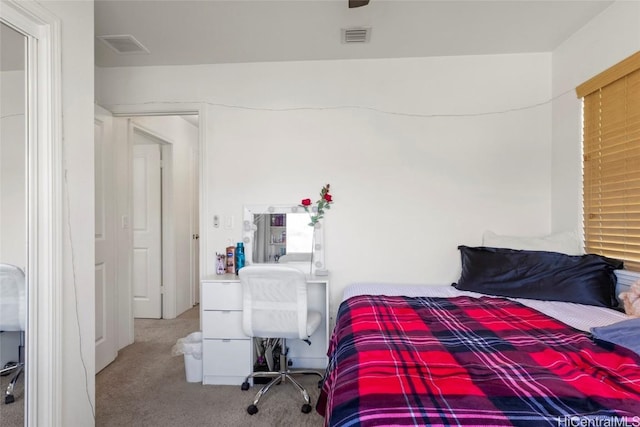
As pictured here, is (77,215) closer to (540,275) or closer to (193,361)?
(193,361)

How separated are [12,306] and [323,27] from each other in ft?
7.83

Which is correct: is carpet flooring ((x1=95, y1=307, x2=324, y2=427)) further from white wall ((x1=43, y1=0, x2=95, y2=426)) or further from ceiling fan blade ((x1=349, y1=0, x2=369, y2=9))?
ceiling fan blade ((x1=349, y1=0, x2=369, y2=9))

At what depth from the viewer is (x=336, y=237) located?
2.95 metres

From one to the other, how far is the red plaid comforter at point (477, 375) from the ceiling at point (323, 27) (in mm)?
1903

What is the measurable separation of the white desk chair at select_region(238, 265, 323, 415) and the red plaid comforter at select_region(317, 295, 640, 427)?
1.87 ft

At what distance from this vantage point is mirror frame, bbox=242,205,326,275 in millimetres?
2934

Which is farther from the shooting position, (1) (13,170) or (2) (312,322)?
(2) (312,322)

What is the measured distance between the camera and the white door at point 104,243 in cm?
283

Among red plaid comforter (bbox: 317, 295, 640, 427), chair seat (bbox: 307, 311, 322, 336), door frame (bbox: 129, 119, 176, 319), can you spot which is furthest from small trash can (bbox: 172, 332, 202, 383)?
door frame (bbox: 129, 119, 176, 319)

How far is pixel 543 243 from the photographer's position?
255cm

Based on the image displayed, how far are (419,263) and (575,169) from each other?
133 cm

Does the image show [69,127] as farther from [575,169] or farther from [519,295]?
[575,169]

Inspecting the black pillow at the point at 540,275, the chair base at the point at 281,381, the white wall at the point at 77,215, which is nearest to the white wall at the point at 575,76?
the black pillow at the point at 540,275

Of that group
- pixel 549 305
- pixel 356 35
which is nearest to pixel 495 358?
pixel 549 305
